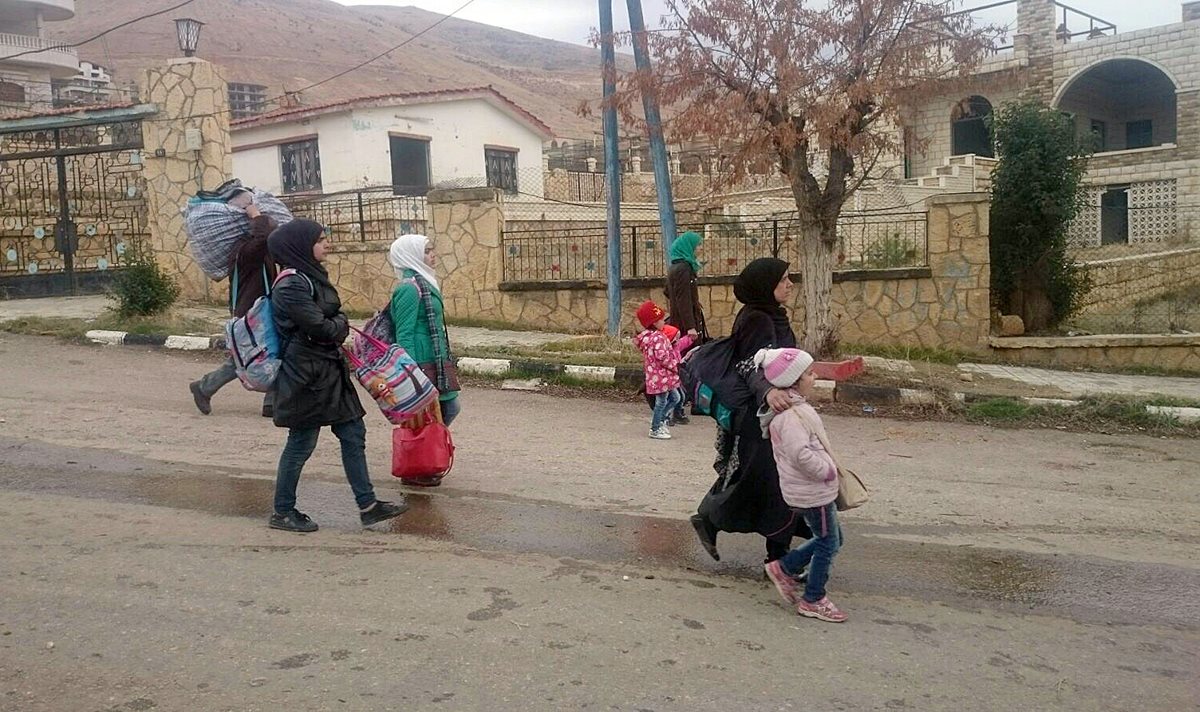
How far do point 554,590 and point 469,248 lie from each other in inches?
416

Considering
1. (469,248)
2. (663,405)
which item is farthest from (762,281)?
(469,248)

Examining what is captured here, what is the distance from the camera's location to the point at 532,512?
5.70 m

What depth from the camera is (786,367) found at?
4.09 m

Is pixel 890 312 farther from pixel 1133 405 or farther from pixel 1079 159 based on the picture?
pixel 1133 405

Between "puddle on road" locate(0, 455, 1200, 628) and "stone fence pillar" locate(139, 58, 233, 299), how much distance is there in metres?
9.28

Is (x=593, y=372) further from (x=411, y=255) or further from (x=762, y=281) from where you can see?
(x=762, y=281)

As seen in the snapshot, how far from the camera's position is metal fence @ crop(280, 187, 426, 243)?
16984 mm

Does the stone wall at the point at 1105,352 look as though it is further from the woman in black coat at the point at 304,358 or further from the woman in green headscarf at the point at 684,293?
the woman in black coat at the point at 304,358

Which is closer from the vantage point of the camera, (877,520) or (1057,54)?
(877,520)

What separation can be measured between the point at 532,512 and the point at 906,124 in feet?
23.5

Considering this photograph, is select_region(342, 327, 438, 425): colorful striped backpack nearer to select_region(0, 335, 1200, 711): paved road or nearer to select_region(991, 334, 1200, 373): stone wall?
select_region(0, 335, 1200, 711): paved road

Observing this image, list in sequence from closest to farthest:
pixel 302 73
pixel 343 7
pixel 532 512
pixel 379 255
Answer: pixel 532 512 < pixel 379 255 < pixel 302 73 < pixel 343 7

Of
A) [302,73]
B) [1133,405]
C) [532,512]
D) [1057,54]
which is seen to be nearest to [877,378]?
[1133,405]

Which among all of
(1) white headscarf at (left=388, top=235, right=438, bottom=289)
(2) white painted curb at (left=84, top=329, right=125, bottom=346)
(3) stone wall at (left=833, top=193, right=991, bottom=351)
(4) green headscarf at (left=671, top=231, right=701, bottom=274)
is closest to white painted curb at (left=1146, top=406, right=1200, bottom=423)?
(3) stone wall at (left=833, top=193, right=991, bottom=351)
